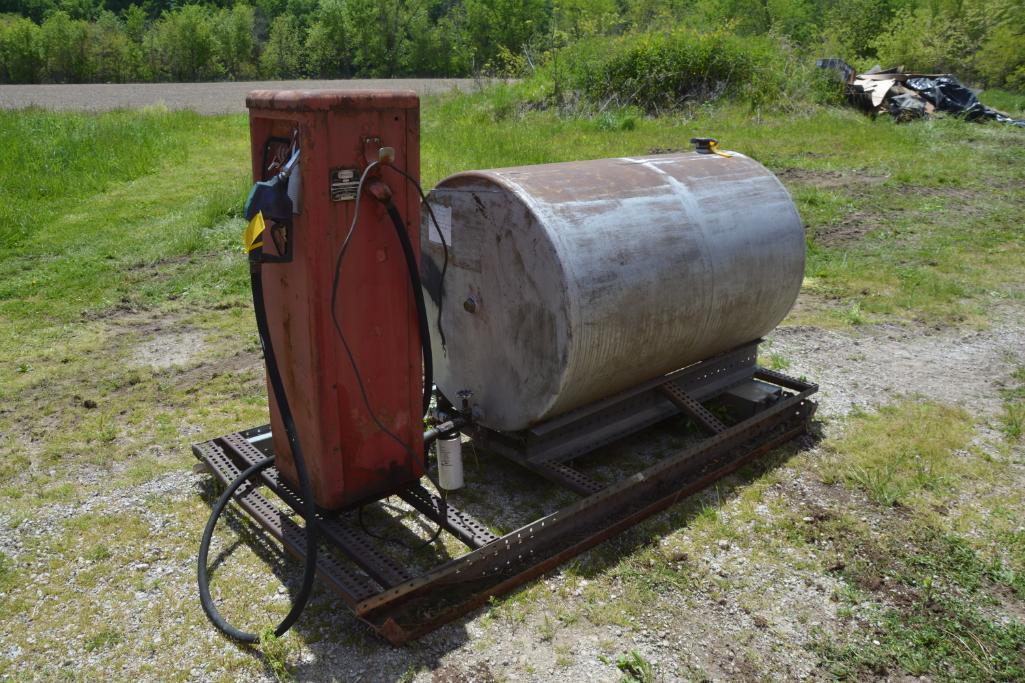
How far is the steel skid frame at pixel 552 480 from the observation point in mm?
3152

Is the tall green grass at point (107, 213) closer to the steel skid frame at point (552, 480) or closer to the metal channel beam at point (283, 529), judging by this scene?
the metal channel beam at point (283, 529)

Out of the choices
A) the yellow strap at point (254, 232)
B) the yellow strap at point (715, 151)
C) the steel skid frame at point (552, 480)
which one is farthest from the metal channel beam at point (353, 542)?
the yellow strap at point (715, 151)

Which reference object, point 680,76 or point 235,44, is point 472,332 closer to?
point 680,76

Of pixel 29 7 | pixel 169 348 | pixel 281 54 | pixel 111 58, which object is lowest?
pixel 169 348

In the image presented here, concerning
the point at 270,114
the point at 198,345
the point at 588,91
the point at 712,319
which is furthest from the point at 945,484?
the point at 588,91

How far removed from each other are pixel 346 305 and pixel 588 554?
5.16 feet

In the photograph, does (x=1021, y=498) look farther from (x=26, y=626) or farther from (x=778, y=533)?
(x=26, y=626)

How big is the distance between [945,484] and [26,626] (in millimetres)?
4426

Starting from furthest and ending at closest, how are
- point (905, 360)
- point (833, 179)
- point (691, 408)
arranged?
point (833, 179) < point (905, 360) < point (691, 408)

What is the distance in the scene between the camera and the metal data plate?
2996mm

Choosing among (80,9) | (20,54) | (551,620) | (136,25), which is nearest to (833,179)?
(551,620)

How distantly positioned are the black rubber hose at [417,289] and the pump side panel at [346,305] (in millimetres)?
43

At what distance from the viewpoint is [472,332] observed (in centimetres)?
416

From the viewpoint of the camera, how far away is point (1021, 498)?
4.10m
